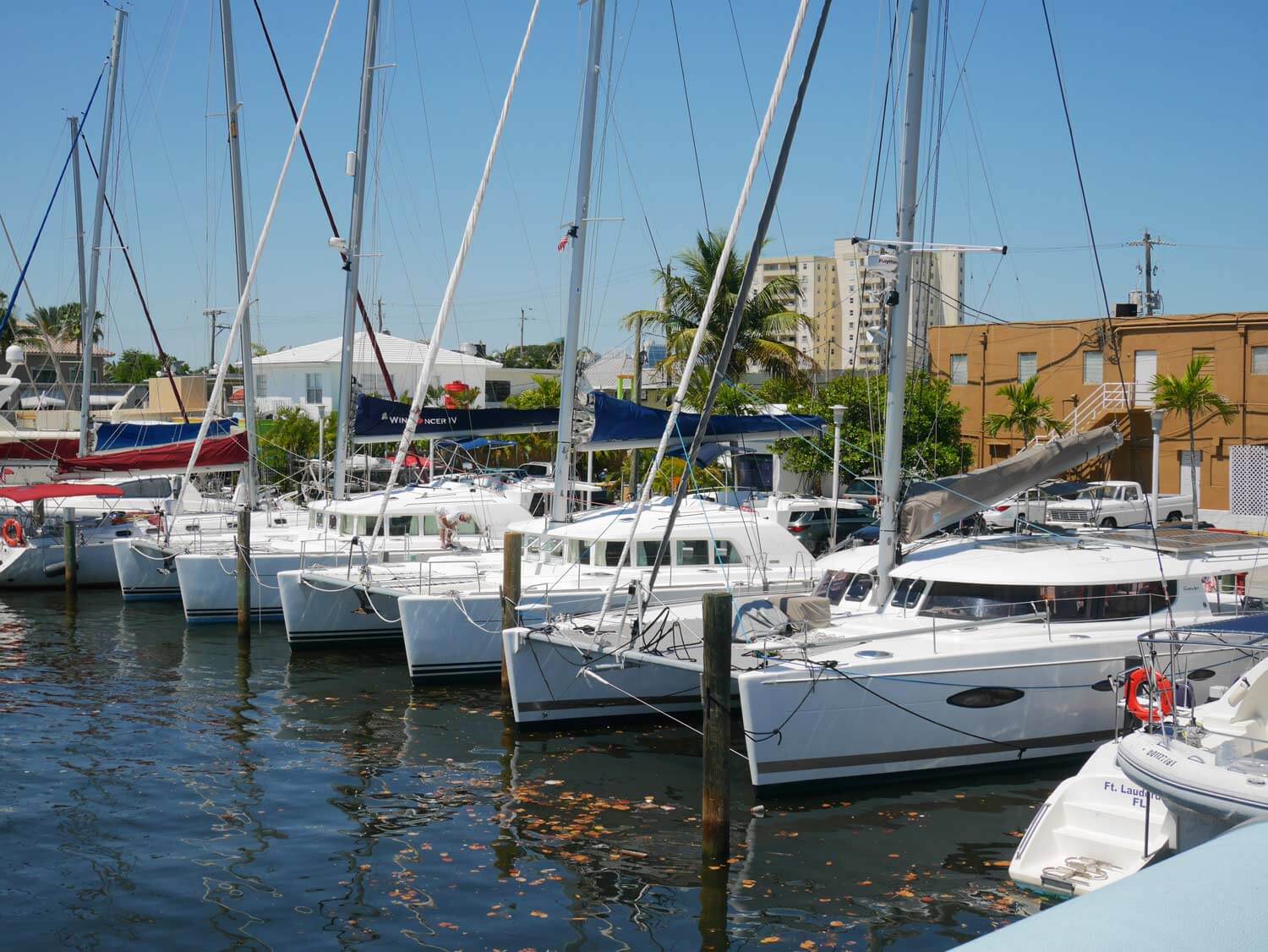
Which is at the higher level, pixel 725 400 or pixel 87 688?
pixel 725 400

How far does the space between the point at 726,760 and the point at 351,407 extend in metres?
15.7

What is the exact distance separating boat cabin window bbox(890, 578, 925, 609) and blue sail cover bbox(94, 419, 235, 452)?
19.3 metres

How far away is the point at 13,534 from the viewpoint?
1166 inches

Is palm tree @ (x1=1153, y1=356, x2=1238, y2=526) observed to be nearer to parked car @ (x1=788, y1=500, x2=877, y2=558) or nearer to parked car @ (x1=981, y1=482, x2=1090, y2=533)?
parked car @ (x1=981, y1=482, x2=1090, y2=533)

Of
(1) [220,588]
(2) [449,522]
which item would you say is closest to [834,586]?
(2) [449,522]

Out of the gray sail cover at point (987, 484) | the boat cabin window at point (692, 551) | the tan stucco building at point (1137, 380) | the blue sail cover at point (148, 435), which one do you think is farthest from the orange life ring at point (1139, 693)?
the tan stucco building at point (1137, 380)

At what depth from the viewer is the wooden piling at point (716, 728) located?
11164 millimetres

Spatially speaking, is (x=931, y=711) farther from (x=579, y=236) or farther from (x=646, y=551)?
(x=579, y=236)

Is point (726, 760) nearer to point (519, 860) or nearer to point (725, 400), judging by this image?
point (519, 860)

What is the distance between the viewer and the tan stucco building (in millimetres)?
36969

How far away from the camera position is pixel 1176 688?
12.8m

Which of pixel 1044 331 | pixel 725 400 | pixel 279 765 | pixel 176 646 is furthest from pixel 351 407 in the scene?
pixel 1044 331

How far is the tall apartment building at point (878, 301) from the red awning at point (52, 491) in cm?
1862

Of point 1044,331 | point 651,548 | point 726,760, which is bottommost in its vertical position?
point 726,760
